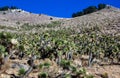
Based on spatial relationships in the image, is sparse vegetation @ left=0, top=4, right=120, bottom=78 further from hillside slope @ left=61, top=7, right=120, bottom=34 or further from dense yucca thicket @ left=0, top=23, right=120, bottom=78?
hillside slope @ left=61, top=7, right=120, bottom=34

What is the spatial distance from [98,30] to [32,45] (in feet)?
123

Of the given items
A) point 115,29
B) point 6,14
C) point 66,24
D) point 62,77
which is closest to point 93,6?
point 6,14

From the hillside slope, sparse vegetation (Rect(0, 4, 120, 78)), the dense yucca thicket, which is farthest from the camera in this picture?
the hillside slope

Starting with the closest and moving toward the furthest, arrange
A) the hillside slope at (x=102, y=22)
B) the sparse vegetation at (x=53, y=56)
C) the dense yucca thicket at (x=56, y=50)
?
the sparse vegetation at (x=53, y=56) < the dense yucca thicket at (x=56, y=50) < the hillside slope at (x=102, y=22)

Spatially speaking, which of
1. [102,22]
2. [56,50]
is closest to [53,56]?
[56,50]

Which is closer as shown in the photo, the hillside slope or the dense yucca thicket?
the dense yucca thicket

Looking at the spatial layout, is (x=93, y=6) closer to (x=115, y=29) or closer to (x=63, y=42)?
(x=115, y=29)

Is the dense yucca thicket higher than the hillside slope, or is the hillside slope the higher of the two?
the hillside slope

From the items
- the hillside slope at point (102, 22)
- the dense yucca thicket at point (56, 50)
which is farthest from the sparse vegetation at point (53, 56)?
the hillside slope at point (102, 22)

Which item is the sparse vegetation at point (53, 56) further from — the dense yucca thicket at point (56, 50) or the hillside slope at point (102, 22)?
the hillside slope at point (102, 22)

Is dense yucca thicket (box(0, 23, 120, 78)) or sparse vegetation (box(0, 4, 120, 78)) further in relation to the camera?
dense yucca thicket (box(0, 23, 120, 78))

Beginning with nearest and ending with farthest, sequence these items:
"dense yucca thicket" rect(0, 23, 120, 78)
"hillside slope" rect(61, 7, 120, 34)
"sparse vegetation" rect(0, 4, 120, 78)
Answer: "sparse vegetation" rect(0, 4, 120, 78), "dense yucca thicket" rect(0, 23, 120, 78), "hillside slope" rect(61, 7, 120, 34)

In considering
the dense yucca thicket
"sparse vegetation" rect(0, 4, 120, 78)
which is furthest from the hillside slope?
the dense yucca thicket

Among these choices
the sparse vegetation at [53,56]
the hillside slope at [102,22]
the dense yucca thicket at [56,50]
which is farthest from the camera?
the hillside slope at [102,22]
